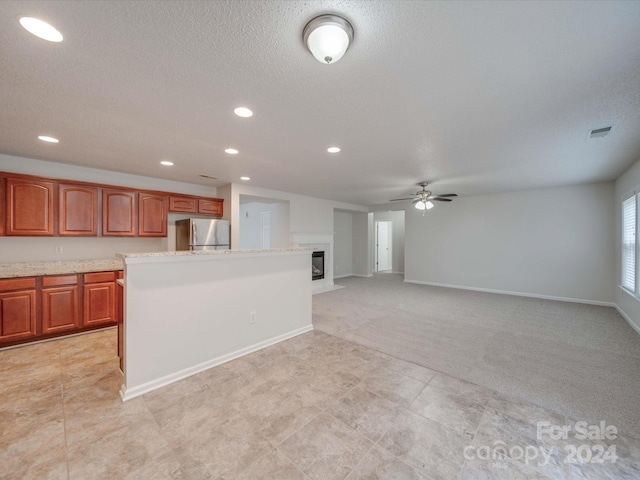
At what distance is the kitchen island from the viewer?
7.42 ft

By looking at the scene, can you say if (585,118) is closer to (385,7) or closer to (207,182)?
(385,7)

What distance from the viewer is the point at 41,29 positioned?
137 cm

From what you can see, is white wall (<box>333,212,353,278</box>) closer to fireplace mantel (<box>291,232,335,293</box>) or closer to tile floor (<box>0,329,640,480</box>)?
fireplace mantel (<box>291,232,335,293</box>)

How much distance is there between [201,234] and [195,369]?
2.62 metres

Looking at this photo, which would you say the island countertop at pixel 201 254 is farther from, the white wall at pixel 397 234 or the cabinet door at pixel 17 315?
the white wall at pixel 397 234

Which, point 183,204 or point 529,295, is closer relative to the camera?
point 183,204

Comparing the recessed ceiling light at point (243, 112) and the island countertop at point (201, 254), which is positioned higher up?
the recessed ceiling light at point (243, 112)

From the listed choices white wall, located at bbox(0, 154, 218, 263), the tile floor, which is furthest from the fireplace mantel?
the tile floor

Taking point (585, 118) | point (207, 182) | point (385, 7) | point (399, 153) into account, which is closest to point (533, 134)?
point (585, 118)

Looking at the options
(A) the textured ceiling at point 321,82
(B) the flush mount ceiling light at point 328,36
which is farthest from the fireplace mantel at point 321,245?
(B) the flush mount ceiling light at point 328,36

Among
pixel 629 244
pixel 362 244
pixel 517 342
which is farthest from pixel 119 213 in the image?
pixel 629 244

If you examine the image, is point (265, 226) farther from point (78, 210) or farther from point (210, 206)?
point (78, 210)

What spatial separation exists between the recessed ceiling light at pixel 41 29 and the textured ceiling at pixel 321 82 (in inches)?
1.6

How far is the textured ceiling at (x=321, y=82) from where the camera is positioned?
4.23 ft
